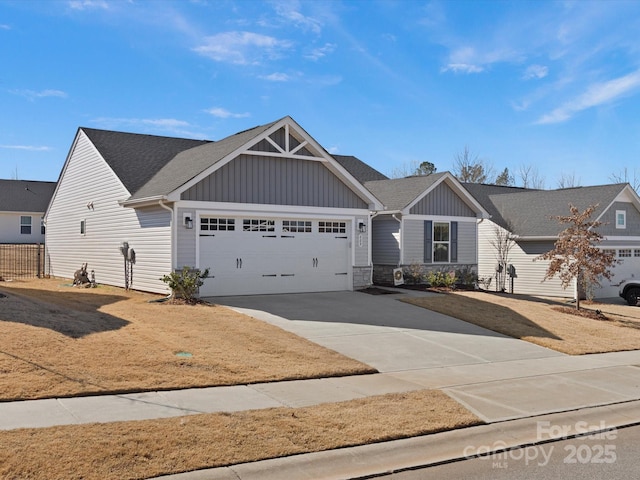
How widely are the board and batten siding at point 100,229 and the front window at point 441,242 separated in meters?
11.5

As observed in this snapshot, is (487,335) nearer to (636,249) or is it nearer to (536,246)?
(536,246)

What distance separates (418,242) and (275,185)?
7.71 m

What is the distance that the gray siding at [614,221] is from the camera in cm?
2712

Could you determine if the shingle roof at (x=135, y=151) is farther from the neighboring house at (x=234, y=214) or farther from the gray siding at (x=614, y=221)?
the gray siding at (x=614, y=221)

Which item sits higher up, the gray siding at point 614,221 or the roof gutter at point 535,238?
the gray siding at point 614,221

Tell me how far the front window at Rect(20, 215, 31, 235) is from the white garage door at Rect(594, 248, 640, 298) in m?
33.9

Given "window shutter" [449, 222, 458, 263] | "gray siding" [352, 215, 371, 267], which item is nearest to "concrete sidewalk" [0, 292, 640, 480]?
"gray siding" [352, 215, 371, 267]

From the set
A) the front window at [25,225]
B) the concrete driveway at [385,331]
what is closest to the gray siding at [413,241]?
the concrete driveway at [385,331]

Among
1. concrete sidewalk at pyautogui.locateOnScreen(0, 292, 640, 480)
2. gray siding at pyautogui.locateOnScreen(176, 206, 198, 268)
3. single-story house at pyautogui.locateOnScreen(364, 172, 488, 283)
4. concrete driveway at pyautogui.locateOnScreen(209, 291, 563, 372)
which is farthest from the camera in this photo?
single-story house at pyautogui.locateOnScreen(364, 172, 488, 283)

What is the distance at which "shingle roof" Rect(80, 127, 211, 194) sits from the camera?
19484mm

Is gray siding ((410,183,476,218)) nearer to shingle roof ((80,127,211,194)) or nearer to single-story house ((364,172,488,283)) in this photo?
single-story house ((364,172,488,283))

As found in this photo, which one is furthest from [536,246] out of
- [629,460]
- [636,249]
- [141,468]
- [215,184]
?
[141,468]

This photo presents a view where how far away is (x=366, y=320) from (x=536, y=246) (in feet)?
51.9

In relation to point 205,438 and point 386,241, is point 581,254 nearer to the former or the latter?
point 386,241
